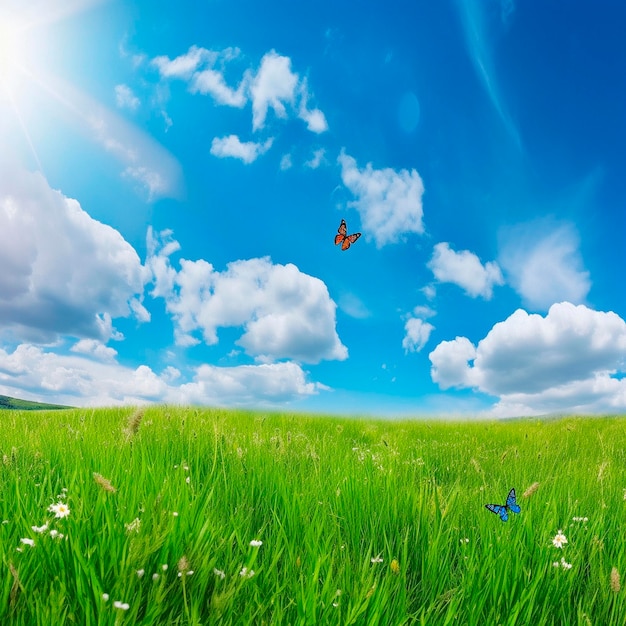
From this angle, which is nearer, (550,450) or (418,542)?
(418,542)

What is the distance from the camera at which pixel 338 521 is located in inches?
163

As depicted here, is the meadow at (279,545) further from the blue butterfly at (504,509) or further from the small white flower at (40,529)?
the blue butterfly at (504,509)

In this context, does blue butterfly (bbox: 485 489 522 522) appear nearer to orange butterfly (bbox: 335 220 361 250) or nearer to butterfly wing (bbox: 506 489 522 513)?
butterfly wing (bbox: 506 489 522 513)

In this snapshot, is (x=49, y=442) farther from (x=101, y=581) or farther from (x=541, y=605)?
(x=541, y=605)

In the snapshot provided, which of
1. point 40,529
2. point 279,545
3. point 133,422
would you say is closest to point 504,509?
point 279,545

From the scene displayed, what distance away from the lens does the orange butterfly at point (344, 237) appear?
36.0ft

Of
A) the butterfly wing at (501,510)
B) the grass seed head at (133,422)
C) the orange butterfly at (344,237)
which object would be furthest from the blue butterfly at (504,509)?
the orange butterfly at (344,237)

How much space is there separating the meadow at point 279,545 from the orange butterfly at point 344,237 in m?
5.43

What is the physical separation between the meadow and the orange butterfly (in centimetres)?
543

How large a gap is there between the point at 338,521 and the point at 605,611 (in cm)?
179

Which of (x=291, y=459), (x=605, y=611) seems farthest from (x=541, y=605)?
(x=291, y=459)

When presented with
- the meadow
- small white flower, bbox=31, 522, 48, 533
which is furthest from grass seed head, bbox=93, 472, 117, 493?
small white flower, bbox=31, 522, 48, 533

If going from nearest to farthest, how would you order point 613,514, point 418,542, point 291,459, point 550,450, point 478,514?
point 418,542 < point 478,514 < point 613,514 < point 291,459 < point 550,450

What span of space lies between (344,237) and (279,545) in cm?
837
